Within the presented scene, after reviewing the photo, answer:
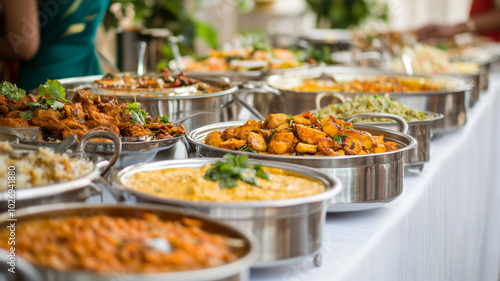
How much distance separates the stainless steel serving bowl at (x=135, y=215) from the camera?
0.64 meters

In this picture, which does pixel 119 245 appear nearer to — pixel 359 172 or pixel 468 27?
pixel 359 172

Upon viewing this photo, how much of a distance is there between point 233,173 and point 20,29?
5.48ft

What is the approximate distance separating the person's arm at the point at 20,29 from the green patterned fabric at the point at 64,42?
0.25 m

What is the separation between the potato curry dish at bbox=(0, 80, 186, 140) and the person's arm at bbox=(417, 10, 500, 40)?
15.9ft

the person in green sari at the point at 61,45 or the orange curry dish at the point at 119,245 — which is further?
the person in green sari at the point at 61,45

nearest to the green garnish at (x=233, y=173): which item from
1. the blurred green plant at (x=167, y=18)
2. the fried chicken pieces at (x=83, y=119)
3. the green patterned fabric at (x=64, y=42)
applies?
the fried chicken pieces at (x=83, y=119)

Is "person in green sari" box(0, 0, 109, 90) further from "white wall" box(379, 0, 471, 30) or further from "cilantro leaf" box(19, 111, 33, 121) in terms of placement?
"white wall" box(379, 0, 471, 30)

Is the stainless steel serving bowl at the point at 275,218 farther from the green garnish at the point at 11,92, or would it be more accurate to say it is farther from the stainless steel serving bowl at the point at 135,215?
the green garnish at the point at 11,92

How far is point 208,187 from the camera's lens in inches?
40.7

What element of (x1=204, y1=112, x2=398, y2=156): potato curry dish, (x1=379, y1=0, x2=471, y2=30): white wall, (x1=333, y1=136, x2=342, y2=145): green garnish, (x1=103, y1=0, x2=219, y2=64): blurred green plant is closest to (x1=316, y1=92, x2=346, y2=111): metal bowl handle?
(x1=204, y1=112, x2=398, y2=156): potato curry dish

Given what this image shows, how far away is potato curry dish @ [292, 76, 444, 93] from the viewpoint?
2561 millimetres

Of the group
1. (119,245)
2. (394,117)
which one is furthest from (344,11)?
(119,245)

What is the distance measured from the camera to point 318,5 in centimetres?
687

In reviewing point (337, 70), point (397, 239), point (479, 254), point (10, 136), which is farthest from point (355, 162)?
point (337, 70)
